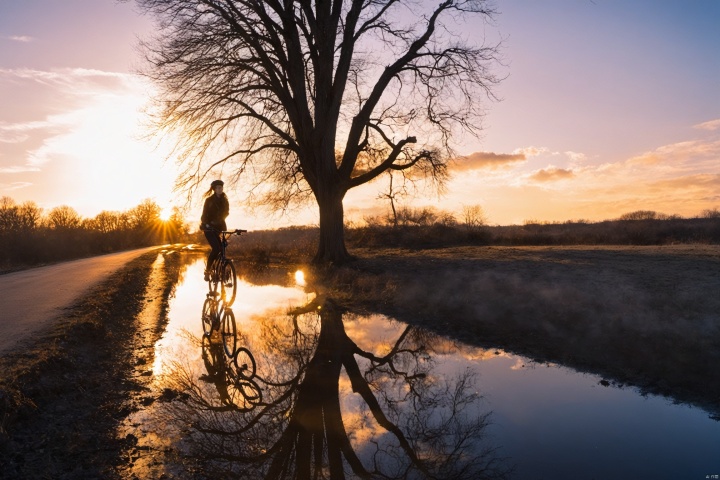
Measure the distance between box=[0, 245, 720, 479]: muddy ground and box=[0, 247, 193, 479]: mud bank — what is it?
0.06 ft

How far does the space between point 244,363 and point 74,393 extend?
2230 mm

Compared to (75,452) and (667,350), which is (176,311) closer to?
(75,452)

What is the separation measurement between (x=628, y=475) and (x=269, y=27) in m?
17.2

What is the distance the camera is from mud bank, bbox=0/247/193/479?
4406 mm

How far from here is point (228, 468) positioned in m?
4.36

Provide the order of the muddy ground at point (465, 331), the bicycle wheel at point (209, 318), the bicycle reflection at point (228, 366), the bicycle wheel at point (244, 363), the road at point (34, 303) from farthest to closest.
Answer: the bicycle wheel at point (209, 318)
the road at point (34, 303)
the bicycle wheel at point (244, 363)
the bicycle reflection at point (228, 366)
the muddy ground at point (465, 331)

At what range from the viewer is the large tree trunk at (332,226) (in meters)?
19.0

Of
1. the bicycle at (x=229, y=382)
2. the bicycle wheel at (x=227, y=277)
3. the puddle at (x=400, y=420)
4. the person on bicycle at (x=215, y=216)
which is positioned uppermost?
the person on bicycle at (x=215, y=216)

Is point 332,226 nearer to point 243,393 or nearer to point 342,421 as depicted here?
point 243,393

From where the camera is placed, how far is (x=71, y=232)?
52375 millimetres

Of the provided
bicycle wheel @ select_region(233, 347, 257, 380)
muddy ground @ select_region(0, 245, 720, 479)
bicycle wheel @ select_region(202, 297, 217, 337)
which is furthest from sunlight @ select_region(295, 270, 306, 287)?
bicycle wheel @ select_region(233, 347, 257, 380)

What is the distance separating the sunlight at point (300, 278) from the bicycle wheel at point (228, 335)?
19.4ft

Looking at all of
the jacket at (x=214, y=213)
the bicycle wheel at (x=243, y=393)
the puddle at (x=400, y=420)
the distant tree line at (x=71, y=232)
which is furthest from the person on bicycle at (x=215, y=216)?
the distant tree line at (x=71, y=232)

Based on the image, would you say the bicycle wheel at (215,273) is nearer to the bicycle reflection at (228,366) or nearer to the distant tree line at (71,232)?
the bicycle reflection at (228,366)
